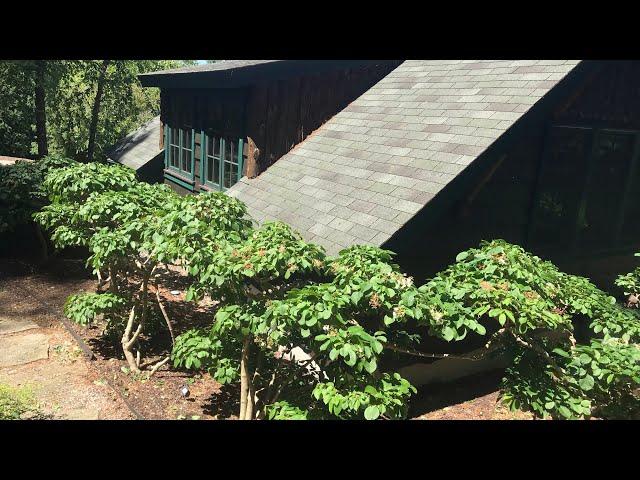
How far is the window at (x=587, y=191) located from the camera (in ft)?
27.6

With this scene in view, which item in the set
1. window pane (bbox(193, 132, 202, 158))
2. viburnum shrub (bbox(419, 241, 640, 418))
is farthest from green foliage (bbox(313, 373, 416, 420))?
window pane (bbox(193, 132, 202, 158))

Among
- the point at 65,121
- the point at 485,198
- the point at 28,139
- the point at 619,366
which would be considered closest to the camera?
the point at 619,366

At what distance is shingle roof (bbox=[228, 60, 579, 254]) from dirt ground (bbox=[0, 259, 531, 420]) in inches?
95.9

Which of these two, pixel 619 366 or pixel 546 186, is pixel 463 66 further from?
pixel 619 366

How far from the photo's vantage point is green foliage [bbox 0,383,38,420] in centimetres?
516

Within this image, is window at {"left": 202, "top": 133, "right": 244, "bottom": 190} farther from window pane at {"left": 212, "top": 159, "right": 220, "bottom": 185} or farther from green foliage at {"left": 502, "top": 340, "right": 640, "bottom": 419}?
green foliage at {"left": 502, "top": 340, "right": 640, "bottom": 419}

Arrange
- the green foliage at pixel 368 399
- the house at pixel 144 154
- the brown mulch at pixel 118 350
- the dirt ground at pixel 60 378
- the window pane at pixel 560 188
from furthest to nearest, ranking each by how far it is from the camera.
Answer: the house at pixel 144 154 → the window pane at pixel 560 188 → the brown mulch at pixel 118 350 → the dirt ground at pixel 60 378 → the green foliage at pixel 368 399

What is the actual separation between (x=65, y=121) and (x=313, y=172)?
24.6 m

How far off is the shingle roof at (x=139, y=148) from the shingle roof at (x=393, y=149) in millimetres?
7206

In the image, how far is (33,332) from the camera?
7758 millimetres

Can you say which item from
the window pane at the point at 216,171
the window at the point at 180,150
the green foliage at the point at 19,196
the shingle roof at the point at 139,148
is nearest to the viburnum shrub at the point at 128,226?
the green foliage at the point at 19,196

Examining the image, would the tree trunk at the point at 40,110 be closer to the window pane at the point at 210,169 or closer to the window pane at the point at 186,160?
the window pane at the point at 186,160

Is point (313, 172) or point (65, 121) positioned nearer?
point (313, 172)

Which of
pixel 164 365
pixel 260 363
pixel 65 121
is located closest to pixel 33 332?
pixel 164 365
